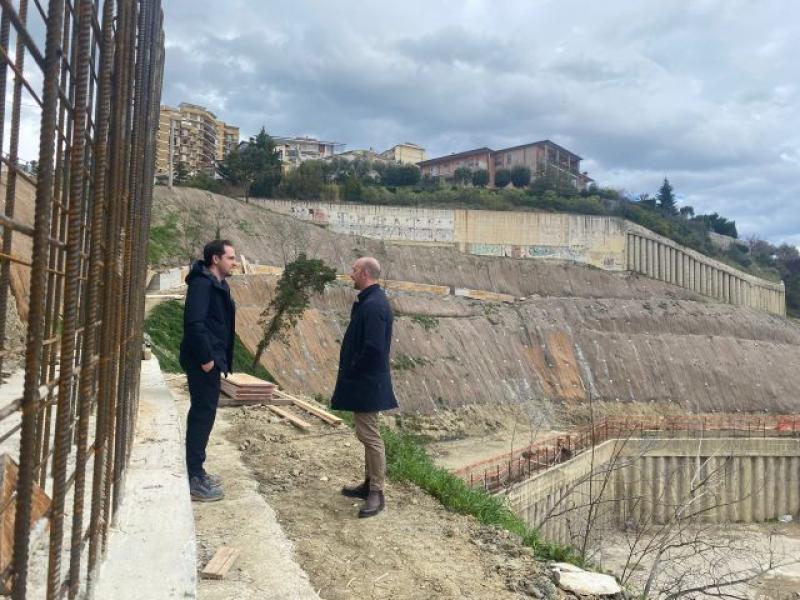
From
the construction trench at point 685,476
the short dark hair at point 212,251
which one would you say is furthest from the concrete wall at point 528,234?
the short dark hair at point 212,251

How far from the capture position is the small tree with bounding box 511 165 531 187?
234 ft

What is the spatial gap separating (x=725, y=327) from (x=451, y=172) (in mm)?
49135

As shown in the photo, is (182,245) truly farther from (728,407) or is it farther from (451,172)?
(451,172)

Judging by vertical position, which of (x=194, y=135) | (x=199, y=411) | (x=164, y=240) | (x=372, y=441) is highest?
(x=194, y=135)

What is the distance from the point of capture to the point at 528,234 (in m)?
51.8

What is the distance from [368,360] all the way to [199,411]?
57.0 inches

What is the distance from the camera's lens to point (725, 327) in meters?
44.9

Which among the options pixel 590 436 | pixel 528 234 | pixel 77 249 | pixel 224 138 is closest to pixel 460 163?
pixel 528 234

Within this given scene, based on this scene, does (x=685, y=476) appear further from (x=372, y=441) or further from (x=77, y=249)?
(x=77, y=249)

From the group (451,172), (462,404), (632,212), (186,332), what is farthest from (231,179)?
(186,332)

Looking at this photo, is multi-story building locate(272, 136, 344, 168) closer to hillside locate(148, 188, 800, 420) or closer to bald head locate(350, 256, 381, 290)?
hillside locate(148, 188, 800, 420)

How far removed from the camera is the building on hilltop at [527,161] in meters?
78.5

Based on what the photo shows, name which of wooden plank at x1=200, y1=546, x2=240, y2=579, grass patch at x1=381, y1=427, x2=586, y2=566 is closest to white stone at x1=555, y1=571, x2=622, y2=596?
grass patch at x1=381, y1=427, x2=586, y2=566

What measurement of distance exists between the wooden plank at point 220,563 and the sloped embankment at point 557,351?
21126 millimetres
